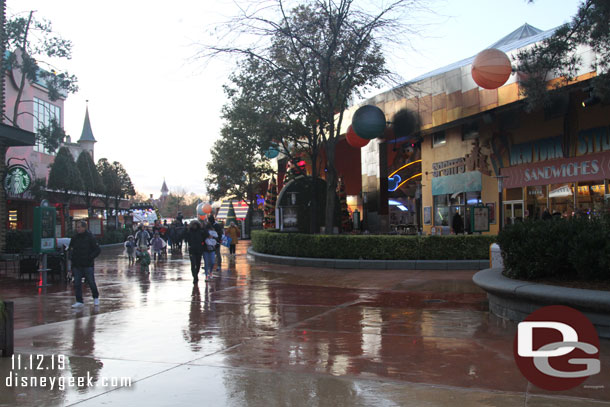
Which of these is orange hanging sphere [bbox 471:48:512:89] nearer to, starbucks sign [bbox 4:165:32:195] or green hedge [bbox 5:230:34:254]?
starbucks sign [bbox 4:165:32:195]

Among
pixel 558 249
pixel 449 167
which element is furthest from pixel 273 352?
pixel 449 167

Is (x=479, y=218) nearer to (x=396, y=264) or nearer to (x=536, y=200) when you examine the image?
(x=536, y=200)

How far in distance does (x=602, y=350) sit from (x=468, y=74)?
60.5ft

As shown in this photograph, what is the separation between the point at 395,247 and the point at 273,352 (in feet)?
39.0

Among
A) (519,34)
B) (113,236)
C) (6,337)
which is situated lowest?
(6,337)

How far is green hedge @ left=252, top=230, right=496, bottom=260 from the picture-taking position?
58.0 ft

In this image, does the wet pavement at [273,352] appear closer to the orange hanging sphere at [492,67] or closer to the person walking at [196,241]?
the person walking at [196,241]

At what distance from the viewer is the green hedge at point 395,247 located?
696 inches

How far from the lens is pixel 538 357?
617cm

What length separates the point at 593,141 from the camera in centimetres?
1973

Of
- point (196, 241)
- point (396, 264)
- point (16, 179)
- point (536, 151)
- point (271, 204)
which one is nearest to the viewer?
point (196, 241)

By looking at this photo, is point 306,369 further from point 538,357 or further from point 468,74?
point 468,74
